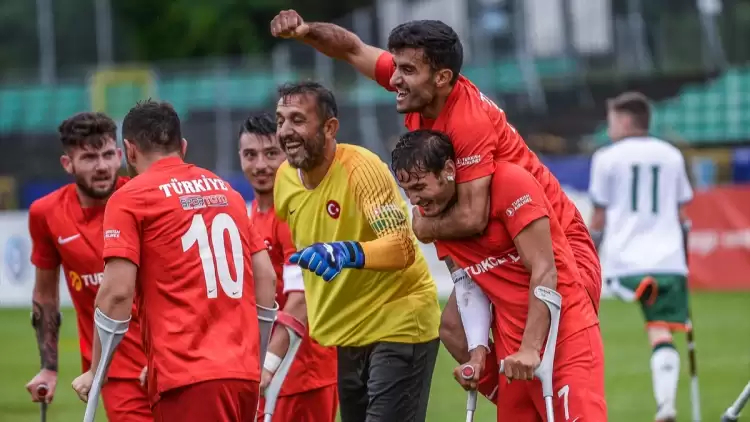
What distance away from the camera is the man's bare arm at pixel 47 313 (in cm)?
787

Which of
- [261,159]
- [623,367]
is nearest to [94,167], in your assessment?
[261,159]

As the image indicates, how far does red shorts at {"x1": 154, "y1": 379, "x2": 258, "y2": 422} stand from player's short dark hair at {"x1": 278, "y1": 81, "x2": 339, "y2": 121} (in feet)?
5.27

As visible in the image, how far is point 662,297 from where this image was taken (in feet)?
36.8

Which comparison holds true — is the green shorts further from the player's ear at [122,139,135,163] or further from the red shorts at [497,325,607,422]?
the player's ear at [122,139,135,163]

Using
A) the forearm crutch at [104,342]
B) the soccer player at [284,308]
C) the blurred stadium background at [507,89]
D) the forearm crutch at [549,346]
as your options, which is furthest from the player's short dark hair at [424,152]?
the blurred stadium background at [507,89]

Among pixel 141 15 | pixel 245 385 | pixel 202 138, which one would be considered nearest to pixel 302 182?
pixel 245 385

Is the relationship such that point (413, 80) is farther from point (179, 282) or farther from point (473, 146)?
point (179, 282)

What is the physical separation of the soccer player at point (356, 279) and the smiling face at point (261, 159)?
2.79 feet

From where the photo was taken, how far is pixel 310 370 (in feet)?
26.6

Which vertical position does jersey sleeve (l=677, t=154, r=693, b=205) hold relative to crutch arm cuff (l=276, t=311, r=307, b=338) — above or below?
above

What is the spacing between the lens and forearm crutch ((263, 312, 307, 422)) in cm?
761

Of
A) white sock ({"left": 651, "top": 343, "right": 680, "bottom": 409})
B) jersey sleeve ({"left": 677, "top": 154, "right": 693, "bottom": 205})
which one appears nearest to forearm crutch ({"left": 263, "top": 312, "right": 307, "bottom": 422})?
white sock ({"left": 651, "top": 343, "right": 680, "bottom": 409})

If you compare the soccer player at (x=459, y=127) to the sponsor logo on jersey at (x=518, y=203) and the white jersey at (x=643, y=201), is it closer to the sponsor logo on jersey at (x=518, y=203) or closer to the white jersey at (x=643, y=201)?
the sponsor logo on jersey at (x=518, y=203)

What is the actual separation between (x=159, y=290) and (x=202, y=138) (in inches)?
941
